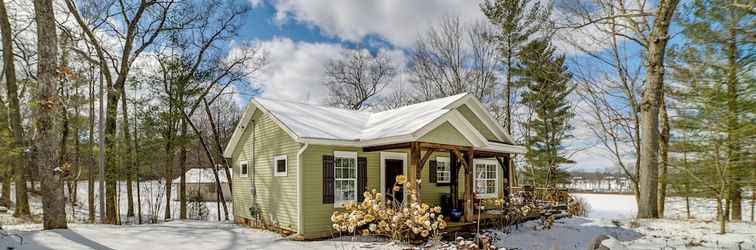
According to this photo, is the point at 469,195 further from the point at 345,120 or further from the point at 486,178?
the point at 345,120

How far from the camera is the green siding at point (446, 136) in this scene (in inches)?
372

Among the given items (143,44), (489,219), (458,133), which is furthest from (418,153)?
(143,44)

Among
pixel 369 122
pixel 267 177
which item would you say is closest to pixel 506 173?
pixel 369 122

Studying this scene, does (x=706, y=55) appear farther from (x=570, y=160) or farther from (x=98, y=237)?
(x=570, y=160)

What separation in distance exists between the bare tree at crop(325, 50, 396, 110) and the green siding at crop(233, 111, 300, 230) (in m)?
13.3

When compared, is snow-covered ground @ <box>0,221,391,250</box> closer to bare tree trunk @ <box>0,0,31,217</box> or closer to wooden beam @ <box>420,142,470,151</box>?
wooden beam @ <box>420,142,470,151</box>

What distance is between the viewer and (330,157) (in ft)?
31.6

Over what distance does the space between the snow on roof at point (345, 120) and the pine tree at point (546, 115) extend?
1120 centimetres

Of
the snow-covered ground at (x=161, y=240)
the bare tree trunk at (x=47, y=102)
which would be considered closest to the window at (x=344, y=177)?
the snow-covered ground at (x=161, y=240)

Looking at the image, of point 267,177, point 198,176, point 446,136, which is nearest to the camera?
point 446,136

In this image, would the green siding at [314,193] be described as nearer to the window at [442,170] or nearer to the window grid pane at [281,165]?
the window grid pane at [281,165]

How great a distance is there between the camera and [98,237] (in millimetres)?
8461

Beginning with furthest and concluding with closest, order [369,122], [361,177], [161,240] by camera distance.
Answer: [369,122]
[361,177]
[161,240]

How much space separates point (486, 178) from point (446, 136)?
475 cm
